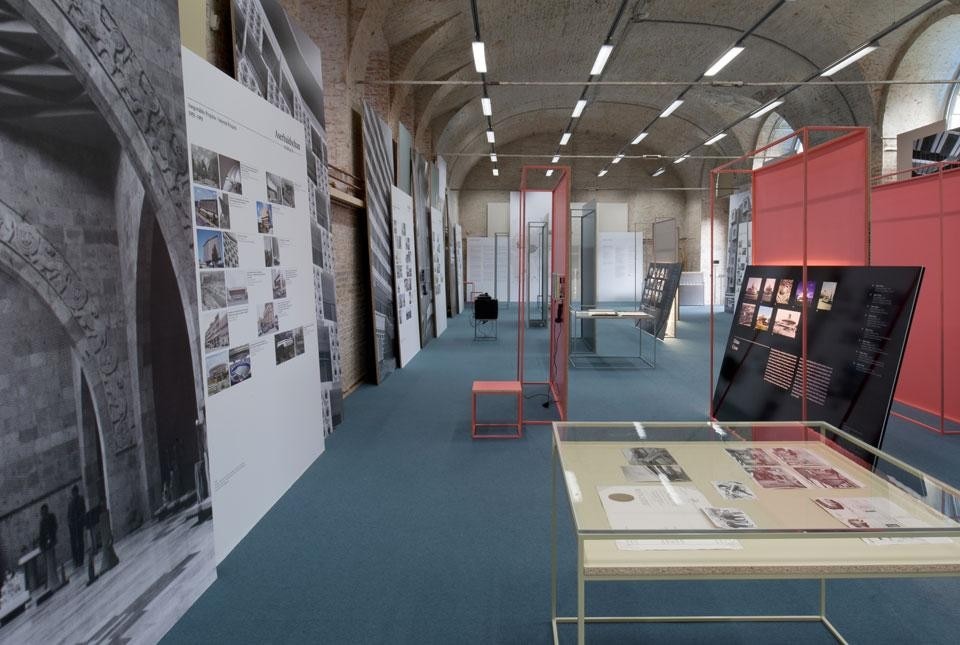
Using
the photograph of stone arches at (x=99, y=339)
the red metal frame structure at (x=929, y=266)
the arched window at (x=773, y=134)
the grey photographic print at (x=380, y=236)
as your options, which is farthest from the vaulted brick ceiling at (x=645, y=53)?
the photograph of stone arches at (x=99, y=339)

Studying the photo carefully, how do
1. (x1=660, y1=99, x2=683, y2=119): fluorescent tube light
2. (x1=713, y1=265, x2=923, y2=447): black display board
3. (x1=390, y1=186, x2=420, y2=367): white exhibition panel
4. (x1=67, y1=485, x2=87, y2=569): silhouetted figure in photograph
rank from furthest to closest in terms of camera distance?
1. (x1=660, y1=99, x2=683, y2=119): fluorescent tube light
2. (x1=390, y1=186, x2=420, y2=367): white exhibition panel
3. (x1=713, y1=265, x2=923, y2=447): black display board
4. (x1=67, y1=485, x2=87, y2=569): silhouetted figure in photograph

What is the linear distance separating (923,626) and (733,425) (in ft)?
4.04

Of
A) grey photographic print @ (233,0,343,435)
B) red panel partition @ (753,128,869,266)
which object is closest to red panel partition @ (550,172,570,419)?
red panel partition @ (753,128,869,266)

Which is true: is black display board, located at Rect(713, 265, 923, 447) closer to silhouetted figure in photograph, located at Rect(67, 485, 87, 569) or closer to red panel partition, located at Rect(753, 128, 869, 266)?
red panel partition, located at Rect(753, 128, 869, 266)

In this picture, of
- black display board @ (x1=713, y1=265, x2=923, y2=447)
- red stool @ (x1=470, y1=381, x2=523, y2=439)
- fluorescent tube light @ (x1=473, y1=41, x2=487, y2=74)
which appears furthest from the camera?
fluorescent tube light @ (x1=473, y1=41, x2=487, y2=74)

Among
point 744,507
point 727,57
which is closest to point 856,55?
point 727,57

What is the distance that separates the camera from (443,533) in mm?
3426

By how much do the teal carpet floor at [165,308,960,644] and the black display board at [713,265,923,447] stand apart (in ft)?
3.38

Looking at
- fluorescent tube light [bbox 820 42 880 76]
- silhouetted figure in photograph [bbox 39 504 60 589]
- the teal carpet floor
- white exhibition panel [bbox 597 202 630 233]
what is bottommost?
the teal carpet floor

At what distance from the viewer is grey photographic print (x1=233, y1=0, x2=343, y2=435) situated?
4094 millimetres

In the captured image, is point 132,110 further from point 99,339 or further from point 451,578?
point 451,578

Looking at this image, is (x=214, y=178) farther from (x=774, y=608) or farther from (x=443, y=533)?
(x=774, y=608)

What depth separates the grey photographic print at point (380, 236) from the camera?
25.2ft

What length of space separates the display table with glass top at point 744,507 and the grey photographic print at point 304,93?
2.97 meters
